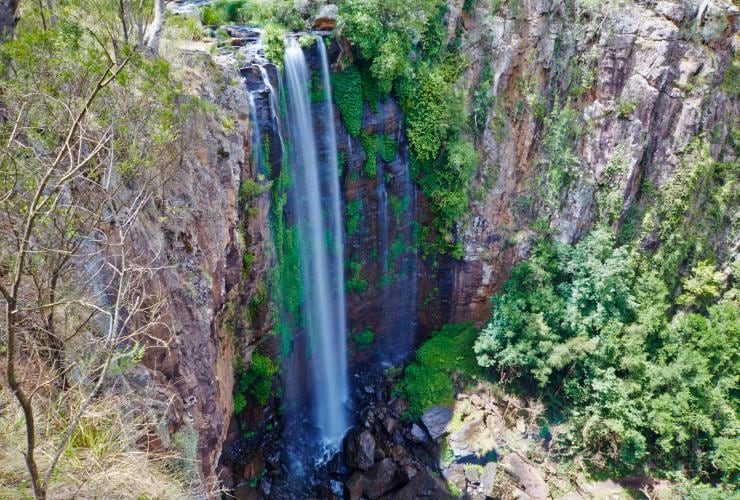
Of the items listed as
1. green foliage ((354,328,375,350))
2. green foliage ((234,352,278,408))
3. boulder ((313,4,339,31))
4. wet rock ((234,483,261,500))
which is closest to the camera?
green foliage ((234,352,278,408))

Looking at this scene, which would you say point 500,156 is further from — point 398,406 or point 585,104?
point 398,406

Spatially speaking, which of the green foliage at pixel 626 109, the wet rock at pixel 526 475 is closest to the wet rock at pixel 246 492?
the wet rock at pixel 526 475

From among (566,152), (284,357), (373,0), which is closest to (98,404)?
(284,357)

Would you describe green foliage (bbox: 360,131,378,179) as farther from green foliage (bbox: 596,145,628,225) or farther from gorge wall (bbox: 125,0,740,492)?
green foliage (bbox: 596,145,628,225)

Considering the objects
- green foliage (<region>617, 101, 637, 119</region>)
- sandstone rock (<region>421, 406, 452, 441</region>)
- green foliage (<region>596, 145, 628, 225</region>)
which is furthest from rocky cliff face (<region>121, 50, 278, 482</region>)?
green foliage (<region>617, 101, 637, 119</region>)

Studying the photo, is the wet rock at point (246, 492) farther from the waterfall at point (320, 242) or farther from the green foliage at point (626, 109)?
the green foliage at point (626, 109)

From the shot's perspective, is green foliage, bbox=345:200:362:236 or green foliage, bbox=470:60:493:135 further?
green foliage, bbox=470:60:493:135

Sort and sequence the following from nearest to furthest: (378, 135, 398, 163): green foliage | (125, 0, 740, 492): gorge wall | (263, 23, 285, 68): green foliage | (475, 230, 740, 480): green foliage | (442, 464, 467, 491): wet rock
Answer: (125, 0, 740, 492): gorge wall
(263, 23, 285, 68): green foliage
(475, 230, 740, 480): green foliage
(442, 464, 467, 491): wet rock
(378, 135, 398, 163): green foliage
